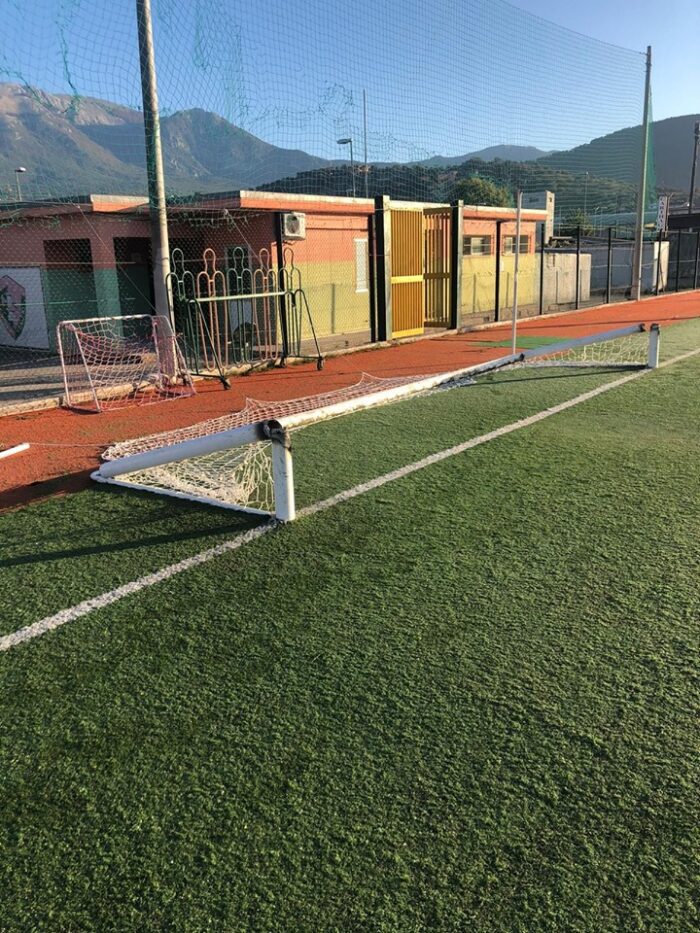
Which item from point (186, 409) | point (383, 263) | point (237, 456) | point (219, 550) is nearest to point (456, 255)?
point (383, 263)

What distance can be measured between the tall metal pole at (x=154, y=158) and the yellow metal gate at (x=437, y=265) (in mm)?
7719

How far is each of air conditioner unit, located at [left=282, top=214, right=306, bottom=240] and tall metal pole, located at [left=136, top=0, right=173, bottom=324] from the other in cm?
277

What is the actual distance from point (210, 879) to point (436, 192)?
69.9ft

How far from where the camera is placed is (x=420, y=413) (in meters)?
8.91

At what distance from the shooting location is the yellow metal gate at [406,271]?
55.0 ft

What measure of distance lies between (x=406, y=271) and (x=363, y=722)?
15153 mm

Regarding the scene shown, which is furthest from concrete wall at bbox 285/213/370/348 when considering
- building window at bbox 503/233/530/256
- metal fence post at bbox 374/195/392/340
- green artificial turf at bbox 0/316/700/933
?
green artificial turf at bbox 0/316/700/933

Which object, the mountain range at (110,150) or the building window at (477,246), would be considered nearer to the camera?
the mountain range at (110,150)

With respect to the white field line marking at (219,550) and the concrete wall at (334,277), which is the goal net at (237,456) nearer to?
the white field line marking at (219,550)

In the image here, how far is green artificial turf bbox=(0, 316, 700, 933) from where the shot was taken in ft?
7.35

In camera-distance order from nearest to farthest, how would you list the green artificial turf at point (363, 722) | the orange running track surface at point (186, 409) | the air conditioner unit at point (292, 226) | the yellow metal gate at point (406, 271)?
the green artificial turf at point (363, 722) → the orange running track surface at point (186, 409) → the air conditioner unit at point (292, 226) → the yellow metal gate at point (406, 271)

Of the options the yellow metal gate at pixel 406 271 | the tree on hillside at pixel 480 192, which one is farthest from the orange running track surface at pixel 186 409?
the tree on hillside at pixel 480 192

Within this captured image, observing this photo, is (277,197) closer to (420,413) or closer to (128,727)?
(420,413)

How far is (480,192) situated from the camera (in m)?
27.1
